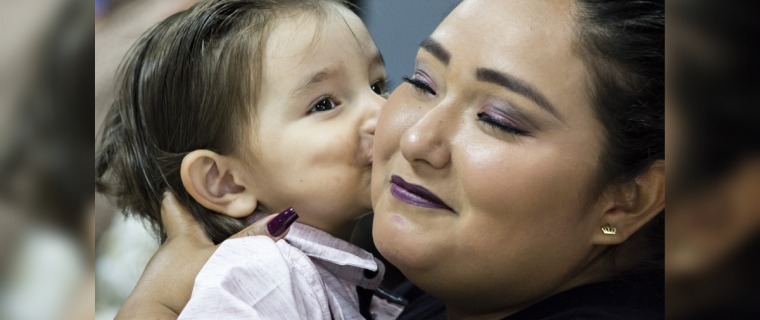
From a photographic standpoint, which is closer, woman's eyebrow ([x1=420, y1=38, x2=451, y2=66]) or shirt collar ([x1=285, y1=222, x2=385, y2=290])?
woman's eyebrow ([x1=420, y1=38, x2=451, y2=66])

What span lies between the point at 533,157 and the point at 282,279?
27 cm

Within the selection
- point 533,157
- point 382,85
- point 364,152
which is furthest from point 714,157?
point 382,85

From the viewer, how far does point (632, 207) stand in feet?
2.25

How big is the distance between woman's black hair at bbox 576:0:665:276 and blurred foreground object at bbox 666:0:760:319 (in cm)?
17

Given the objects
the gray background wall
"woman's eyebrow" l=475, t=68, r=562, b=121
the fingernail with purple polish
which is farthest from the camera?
the gray background wall

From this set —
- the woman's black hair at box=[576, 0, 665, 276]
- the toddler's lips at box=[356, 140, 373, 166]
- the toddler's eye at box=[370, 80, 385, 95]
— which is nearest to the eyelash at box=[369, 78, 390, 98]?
the toddler's eye at box=[370, 80, 385, 95]

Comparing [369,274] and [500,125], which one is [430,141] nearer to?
[500,125]

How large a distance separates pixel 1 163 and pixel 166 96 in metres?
0.43

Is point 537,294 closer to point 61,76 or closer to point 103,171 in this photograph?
point 61,76

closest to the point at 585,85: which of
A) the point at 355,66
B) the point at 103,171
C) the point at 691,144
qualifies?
the point at 691,144

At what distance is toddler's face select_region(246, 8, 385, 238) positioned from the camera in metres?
0.84

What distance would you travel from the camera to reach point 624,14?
65cm

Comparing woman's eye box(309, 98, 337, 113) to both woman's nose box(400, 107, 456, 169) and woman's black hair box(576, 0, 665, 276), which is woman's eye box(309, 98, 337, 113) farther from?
woman's black hair box(576, 0, 665, 276)

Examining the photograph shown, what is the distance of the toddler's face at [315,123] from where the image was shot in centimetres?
84
